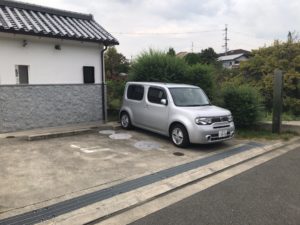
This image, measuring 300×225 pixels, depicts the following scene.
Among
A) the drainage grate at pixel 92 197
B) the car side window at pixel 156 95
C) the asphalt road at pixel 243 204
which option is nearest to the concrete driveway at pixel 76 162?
the drainage grate at pixel 92 197

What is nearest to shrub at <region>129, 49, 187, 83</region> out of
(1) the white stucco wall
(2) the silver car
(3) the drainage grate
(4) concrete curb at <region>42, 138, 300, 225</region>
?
(1) the white stucco wall

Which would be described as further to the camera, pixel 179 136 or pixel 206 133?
pixel 179 136

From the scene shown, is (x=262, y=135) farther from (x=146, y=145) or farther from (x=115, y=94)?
(x=115, y=94)

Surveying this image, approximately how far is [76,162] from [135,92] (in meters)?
3.83

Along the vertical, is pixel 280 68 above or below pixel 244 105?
above

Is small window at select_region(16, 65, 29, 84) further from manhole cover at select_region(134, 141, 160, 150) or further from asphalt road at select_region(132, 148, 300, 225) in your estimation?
asphalt road at select_region(132, 148, 300, 225)

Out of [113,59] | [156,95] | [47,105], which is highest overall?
[113,59]

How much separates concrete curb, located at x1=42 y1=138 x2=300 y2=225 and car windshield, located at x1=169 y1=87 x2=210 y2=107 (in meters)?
1.97

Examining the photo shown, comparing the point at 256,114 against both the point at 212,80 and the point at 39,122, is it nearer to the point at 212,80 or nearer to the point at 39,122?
the point at 212,80

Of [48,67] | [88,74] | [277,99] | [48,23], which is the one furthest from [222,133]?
[48,23]

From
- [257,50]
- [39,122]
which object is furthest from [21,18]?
[257,50]

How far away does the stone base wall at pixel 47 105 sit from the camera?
27.1 feet

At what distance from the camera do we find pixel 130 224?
3.56 meters

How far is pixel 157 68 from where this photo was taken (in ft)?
35.7
